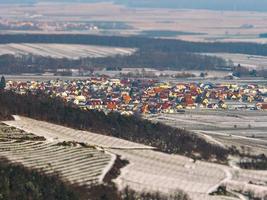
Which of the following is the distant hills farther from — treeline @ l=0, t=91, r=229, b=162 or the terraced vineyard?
the terraced vineyard

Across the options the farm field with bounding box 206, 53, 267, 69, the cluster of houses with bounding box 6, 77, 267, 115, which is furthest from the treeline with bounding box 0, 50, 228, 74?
the cluster of houses with bounding box 6, 77, 267, 115

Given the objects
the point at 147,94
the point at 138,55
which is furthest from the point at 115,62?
the point at 147,94

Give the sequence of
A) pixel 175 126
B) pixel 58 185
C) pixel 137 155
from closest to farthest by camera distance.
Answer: pixel 58 185 < pixel 137 155 < pixel 175 126

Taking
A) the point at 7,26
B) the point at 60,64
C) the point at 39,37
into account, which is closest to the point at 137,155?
the point at 60,64

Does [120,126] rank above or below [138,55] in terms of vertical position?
above

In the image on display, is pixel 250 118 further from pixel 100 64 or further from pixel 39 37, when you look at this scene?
pixel 39 37

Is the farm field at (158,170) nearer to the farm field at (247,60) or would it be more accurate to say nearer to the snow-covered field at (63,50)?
the farm field at (247,60)

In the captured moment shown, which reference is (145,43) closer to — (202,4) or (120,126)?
(120,126)
